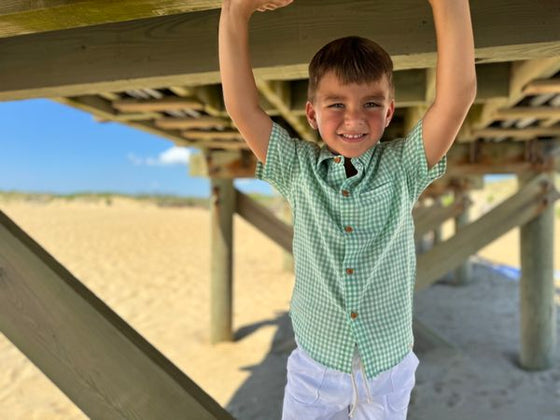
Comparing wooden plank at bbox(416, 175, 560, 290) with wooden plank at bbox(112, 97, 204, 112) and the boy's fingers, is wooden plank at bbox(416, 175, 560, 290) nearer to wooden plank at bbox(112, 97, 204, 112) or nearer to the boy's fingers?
wooden plank at bbox(112, 97, 204, 112)

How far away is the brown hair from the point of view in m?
1.22

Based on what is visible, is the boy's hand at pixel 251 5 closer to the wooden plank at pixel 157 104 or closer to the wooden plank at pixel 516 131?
the wooden plank at pixel 157 104

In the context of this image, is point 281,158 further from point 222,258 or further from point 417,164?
point 222,258

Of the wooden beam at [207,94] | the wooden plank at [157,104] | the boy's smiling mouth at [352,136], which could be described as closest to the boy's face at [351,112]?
the boy's smiling mouth at [352,136]

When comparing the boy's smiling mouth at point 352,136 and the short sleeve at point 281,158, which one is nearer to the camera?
the boy's smiling mouth at point 352,136

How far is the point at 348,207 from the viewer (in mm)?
1303

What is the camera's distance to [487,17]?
172 cm

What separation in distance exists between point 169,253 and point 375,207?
12.1 m

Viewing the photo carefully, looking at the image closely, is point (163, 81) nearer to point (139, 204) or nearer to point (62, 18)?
point (62, 18)

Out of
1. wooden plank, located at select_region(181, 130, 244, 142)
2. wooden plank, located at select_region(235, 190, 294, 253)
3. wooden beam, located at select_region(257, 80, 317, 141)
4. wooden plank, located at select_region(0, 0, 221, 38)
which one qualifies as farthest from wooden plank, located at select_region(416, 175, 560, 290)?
wooden plank, located at select_region(0, 0, 221, 38)

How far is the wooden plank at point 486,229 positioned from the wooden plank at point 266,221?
150 centimetres

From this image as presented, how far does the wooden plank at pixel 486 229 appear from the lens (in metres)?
4.54

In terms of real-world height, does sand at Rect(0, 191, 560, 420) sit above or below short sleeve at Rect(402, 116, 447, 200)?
below

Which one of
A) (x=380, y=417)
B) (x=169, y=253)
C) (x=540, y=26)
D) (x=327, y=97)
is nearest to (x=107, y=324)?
(x=380, y=417)
